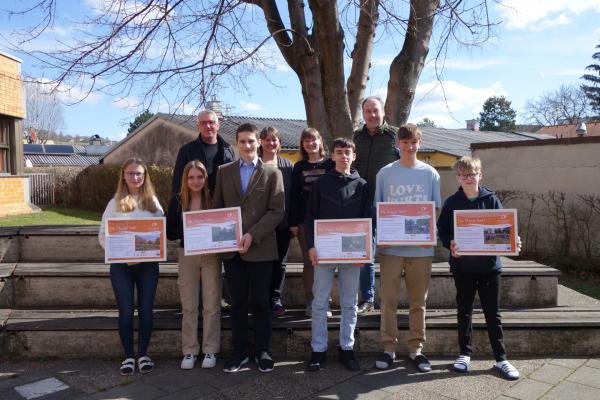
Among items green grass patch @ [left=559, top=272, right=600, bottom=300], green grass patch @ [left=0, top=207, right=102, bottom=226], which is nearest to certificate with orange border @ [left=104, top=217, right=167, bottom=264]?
green grass patch @ [left=559, top=272, right=600, bottom=300]

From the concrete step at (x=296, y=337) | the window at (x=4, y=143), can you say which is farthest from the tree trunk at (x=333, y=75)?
the window at (x=4, y=143)

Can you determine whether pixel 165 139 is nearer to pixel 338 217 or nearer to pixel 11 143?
pixel 11 143

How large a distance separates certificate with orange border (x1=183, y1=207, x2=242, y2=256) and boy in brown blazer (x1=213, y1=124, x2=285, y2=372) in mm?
116

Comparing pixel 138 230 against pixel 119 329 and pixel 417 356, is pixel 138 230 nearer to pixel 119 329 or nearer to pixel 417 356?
pixel 119 329

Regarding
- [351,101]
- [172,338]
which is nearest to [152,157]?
[351,101]

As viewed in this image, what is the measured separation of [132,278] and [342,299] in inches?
72.7

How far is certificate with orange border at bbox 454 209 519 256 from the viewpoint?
13.5 ft

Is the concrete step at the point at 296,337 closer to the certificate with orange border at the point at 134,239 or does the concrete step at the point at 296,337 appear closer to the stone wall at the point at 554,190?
the certificate with orange border at the point at 134,239

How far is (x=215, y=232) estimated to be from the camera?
4137mm

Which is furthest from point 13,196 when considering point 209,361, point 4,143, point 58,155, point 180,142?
point 58,155

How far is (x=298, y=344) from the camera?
15.3 ft

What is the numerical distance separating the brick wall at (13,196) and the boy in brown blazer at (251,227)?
43.3 feet

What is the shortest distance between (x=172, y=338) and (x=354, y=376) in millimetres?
1743

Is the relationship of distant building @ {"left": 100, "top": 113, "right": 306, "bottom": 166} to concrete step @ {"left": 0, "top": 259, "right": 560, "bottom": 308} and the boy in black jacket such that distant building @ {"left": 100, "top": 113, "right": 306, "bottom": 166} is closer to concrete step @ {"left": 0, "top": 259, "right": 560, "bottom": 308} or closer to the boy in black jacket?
concrete step @ {"left": 0, "top": 259, "right": 560, "bottom": 308}
